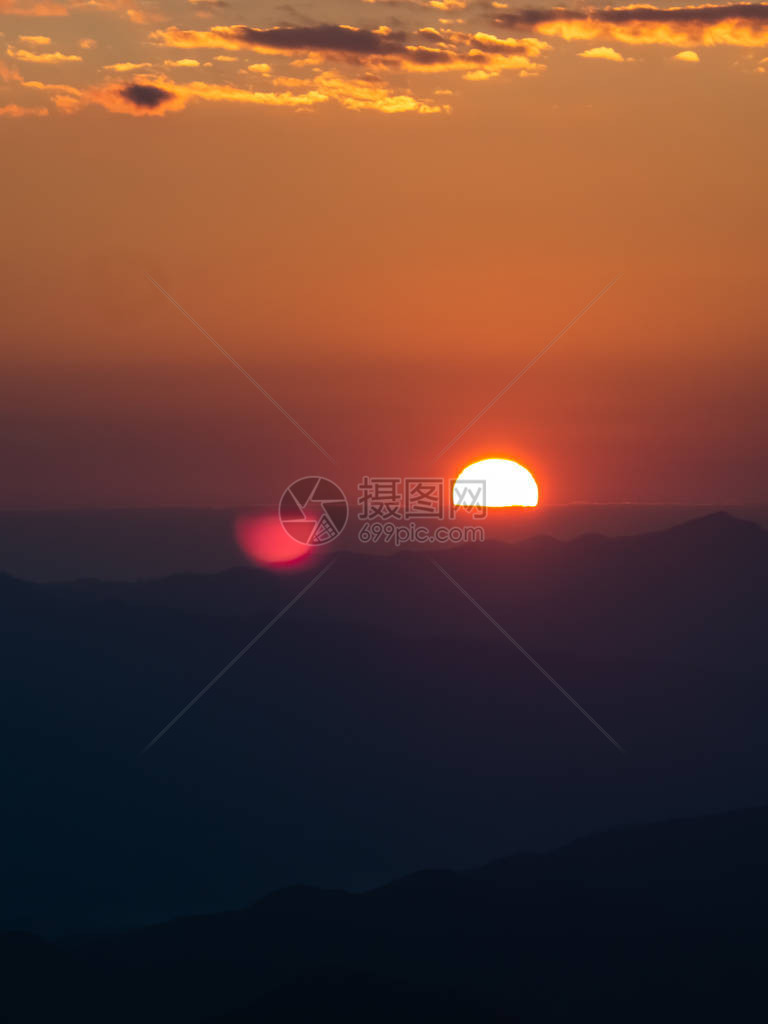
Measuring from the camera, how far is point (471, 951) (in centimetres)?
7012

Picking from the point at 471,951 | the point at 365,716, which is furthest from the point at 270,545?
the point at 471,951

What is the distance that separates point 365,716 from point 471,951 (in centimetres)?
1961

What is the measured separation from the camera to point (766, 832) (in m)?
74.3

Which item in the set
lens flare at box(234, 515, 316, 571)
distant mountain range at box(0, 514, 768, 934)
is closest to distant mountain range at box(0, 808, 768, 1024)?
distant mountain range at box(0, 514, 768, 934)

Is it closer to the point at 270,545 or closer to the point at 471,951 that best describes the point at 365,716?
the point at 270,545

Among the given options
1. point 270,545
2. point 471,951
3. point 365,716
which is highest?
point 270,545

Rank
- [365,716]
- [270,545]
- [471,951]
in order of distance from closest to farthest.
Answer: [471,951] < [270,545] < [365,716]

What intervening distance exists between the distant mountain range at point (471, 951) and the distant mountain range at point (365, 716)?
214cm

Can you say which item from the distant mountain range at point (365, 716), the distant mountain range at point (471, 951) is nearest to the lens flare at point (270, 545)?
the distant mountain range at point (365, 716)

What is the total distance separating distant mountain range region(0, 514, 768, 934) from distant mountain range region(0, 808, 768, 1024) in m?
2.14

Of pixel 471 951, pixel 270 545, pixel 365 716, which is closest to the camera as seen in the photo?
pixel 471 951

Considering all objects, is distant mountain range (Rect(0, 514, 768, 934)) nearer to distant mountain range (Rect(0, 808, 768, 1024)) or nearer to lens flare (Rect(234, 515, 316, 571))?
lens flare (Rect(234, 515, 316, 571))

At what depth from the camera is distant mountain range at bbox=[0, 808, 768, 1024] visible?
6681 centimetres

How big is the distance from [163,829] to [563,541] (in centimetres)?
3193
